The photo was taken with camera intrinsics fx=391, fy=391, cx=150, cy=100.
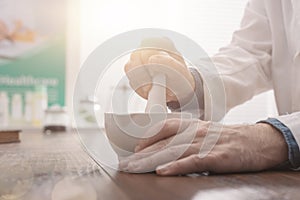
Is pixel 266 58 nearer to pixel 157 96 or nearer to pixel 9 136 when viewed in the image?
pixel 157 96

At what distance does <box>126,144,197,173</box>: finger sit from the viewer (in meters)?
0.51

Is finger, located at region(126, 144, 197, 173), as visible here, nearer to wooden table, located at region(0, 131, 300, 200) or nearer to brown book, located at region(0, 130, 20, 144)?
wooden table, located at region(0, 131, 300, 200)

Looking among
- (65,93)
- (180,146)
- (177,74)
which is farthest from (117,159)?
(65,93)

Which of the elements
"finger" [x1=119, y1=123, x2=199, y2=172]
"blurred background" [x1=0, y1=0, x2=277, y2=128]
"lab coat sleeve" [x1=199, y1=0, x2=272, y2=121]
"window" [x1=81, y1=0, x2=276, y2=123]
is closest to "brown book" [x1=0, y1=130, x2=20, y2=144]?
"lab coat sleeve" [x1=199, y1=0, x2=272, y2=121]

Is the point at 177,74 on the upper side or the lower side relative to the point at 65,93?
upper

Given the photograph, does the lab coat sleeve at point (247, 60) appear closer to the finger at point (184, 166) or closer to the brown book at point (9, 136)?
the finger at point (184, 166)

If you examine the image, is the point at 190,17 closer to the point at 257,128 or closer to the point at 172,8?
the point at 172,8

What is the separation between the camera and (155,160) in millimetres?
508

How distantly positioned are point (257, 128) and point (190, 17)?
2106mm

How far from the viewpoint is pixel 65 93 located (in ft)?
8.09

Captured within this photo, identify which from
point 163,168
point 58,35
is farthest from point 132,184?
point 58,35

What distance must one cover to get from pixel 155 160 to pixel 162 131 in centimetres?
5

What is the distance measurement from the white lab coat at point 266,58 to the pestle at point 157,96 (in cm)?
41

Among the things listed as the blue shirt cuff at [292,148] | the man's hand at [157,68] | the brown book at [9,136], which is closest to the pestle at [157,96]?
the man's hand at [157,68]
